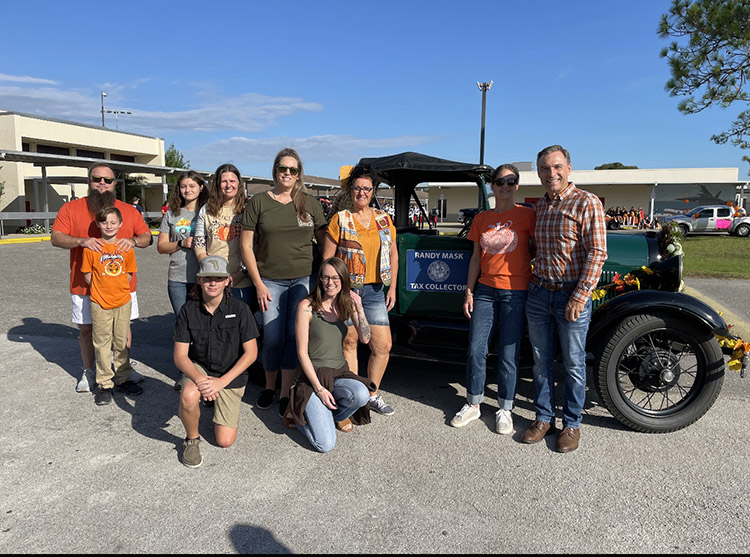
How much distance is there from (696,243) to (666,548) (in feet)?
60.3

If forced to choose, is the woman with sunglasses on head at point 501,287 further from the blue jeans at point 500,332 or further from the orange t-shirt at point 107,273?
the orange t-shirt at point 107,273

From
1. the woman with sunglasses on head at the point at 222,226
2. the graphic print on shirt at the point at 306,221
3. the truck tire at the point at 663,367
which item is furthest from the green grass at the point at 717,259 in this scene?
the woman with sunglasses on head at the point at 222,226

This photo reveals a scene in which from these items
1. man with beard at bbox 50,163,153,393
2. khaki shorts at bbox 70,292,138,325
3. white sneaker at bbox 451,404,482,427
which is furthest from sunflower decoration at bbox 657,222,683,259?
khaki shorts at bbox 70,292,138,325

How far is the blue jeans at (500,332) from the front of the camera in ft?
11.1

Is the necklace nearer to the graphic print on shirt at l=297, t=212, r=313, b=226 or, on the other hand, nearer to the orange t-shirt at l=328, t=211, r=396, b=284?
the orange t-shirt at l=328, t=211, r=396, b=284

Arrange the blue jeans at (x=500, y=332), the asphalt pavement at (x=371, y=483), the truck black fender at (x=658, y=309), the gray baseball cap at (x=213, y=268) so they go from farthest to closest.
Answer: the blue jeans at (x=500, y=332) < the truck black fender at (x=658, y=309) < the gray baseball cap at (x=213, y=268) < the asphalt pavement at (x=371, y=483)

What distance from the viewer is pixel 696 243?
58.3ft

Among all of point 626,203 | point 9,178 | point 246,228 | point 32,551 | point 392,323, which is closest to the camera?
point 32,551

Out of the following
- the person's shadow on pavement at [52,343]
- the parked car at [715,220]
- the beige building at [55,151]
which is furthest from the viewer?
the parked car at [715,220]

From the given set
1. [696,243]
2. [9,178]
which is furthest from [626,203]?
[9,178]

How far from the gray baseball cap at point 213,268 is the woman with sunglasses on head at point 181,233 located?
804 mm

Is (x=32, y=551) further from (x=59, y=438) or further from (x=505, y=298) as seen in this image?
(x=505, y=298)

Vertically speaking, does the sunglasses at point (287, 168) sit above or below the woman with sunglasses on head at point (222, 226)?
above

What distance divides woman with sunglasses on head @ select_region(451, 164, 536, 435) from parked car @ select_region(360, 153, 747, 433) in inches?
18.2
